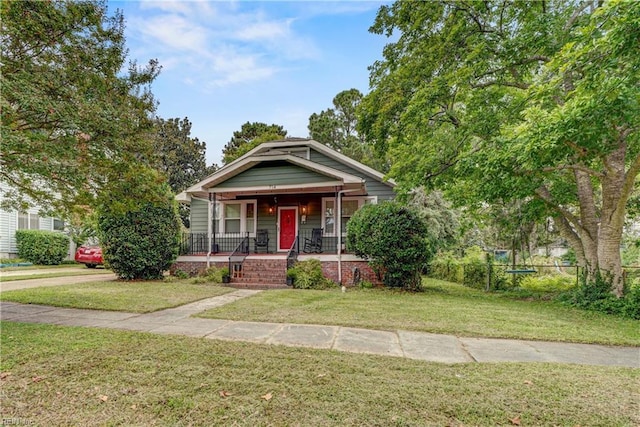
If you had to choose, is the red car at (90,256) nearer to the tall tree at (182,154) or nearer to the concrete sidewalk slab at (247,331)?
the tall tree at (182,154)

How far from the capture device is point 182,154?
33781 mm

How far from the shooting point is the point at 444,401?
2994 mm

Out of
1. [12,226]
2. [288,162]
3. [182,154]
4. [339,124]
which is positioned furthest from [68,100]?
[182,154]

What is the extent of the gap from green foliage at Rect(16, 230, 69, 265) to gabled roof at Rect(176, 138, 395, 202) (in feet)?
34.0

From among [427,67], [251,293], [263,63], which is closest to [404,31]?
[427,67]

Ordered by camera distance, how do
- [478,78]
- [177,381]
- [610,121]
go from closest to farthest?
[177,381], [610,121], [478,78]

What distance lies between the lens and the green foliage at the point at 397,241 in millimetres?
10117

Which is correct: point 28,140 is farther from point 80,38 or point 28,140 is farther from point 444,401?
point 444,401

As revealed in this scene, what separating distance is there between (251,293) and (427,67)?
843cm

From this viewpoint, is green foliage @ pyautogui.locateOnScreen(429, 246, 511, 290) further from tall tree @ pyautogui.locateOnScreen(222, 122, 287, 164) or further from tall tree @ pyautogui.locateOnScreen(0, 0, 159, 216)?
tall tree @ pyautogui.locateOnScreen(222, 122, 287, 164)

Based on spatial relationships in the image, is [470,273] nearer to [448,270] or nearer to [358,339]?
[448,270]

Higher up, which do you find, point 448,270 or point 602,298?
point 602,298

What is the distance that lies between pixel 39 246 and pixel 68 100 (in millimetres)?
18714

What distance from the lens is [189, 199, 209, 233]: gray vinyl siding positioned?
1673 cm
